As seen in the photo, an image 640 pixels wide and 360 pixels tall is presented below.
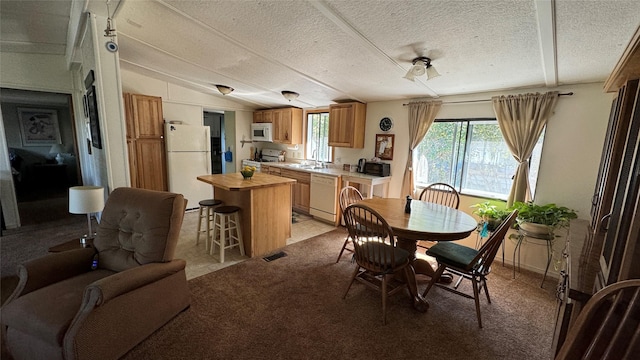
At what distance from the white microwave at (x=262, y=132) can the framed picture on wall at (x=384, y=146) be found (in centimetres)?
263

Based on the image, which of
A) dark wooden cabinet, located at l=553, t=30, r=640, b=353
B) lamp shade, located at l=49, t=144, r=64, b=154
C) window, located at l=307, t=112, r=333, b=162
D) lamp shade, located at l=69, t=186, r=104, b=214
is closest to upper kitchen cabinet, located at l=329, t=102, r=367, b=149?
window, located at l=307, t=112, r=333, b=162

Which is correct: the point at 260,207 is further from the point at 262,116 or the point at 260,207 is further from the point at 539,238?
the point at 262,116

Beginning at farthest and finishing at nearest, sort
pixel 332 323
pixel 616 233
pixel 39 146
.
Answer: pixel 39 146
pixel 332 323
pixel 616 233

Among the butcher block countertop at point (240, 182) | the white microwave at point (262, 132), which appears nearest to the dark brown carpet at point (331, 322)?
the butcher block countertop at point (240, 182)

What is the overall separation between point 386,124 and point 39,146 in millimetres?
8195

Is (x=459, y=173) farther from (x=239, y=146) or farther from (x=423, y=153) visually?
(x=239, y=146)

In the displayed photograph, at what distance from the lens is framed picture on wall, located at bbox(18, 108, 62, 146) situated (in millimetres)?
5773

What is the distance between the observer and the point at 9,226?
3.62 metres

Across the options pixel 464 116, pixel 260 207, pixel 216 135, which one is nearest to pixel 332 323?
pixel 260 207

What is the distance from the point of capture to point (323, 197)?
434 centimetres

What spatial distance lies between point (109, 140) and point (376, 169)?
342 centimetres

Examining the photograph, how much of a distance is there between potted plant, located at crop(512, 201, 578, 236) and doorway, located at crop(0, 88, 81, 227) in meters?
7.75

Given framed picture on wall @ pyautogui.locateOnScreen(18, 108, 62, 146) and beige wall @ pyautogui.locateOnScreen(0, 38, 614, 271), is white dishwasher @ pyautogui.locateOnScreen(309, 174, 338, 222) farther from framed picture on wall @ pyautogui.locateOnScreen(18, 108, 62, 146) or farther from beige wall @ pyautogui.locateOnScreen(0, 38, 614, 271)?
framed picture on wall @ pyautogui.locateOnScreen(18, 108, 62, 146)

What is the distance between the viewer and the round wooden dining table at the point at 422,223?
2.01m
